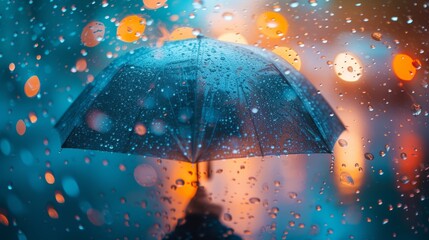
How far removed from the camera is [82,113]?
4.33 ft

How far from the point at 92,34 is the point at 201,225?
1.14 metres

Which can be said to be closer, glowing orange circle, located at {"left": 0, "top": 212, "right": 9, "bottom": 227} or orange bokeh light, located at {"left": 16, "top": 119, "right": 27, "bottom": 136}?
glowing orange circle, located at {"left": 0, "top": 212, "right": 9, "bottom": 227}

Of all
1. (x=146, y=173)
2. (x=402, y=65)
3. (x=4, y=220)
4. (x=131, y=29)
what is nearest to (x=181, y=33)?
(x=131, y=29)

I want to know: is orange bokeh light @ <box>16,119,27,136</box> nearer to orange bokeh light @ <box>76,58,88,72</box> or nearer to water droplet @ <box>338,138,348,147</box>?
orange bokeh light @ <box>76,58,88,72</box>

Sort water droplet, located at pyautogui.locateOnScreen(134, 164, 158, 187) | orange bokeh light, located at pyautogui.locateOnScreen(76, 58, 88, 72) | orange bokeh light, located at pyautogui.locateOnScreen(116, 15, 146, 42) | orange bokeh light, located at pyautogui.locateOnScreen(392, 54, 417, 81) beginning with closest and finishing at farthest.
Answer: orange bokeh light, located at pyautogui.locateOnScreen(116, 15, 146, 42) < orange bokeh light, located at pyautogui.locateOnScreen(76, 58, 88, 72) < orange bokeh light, located at pyautogui.locateOnScreen(392, 54, 417, 81) < water droplet, located at pyautogui.locateOnScreen(134, 164, 158, 187)

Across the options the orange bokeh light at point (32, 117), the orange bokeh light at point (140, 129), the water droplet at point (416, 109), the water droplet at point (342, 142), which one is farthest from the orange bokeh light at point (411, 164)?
the orange bokeh light at point (32, 117)

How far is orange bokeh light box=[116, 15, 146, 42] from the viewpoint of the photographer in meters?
1.60

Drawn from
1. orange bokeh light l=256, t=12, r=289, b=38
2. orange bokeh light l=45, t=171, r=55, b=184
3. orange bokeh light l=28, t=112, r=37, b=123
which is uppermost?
orange bokeh light l=256, t=12, r=289, b=38

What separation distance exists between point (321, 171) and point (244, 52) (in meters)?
2.51

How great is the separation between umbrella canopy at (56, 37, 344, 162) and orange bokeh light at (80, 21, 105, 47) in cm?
56

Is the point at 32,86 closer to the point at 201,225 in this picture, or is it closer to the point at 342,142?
the point at 201,225

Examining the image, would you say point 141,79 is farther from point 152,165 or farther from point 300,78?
point 152,165

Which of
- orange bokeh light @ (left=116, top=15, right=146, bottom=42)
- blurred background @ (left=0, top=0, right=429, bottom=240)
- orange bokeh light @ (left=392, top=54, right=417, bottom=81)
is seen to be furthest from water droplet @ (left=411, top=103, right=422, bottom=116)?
orange bokeh light @ (left=116, top=15, right=146, bottom=42)

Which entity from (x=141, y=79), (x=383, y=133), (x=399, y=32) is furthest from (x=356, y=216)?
(x=141, y=79)
